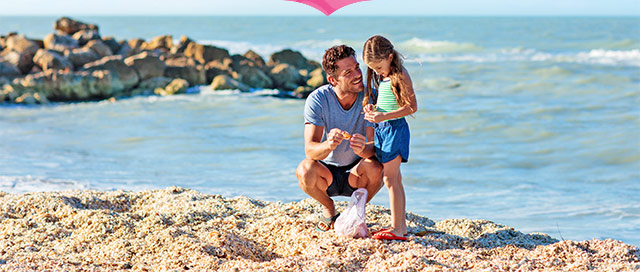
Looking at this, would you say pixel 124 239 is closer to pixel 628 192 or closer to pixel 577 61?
pixel 628 192

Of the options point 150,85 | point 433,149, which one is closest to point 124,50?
point 150,85

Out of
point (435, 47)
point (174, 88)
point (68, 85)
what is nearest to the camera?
point (68, 85)

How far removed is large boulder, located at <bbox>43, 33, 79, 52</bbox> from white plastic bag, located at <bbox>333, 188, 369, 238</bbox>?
57.0 ft

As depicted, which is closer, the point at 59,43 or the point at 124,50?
the point at 59,43

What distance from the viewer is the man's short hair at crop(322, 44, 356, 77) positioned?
401 centimetres

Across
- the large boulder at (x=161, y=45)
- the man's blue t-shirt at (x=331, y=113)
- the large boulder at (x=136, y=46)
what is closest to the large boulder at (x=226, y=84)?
the large boulder at (x=136, y=46)

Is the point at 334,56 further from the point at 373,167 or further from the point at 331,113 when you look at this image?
the point at 373,167

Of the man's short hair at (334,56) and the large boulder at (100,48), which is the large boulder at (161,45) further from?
the man's short hair at (334,56)

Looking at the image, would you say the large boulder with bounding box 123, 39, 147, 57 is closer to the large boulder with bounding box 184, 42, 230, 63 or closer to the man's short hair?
the large boulder with bounding box 184, 42, 230, 63

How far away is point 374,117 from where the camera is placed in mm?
3793

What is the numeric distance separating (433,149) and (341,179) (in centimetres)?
543

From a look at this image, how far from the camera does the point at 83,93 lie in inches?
Result: 639

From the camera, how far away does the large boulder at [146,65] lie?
58.2ft

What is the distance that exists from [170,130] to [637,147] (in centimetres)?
740
